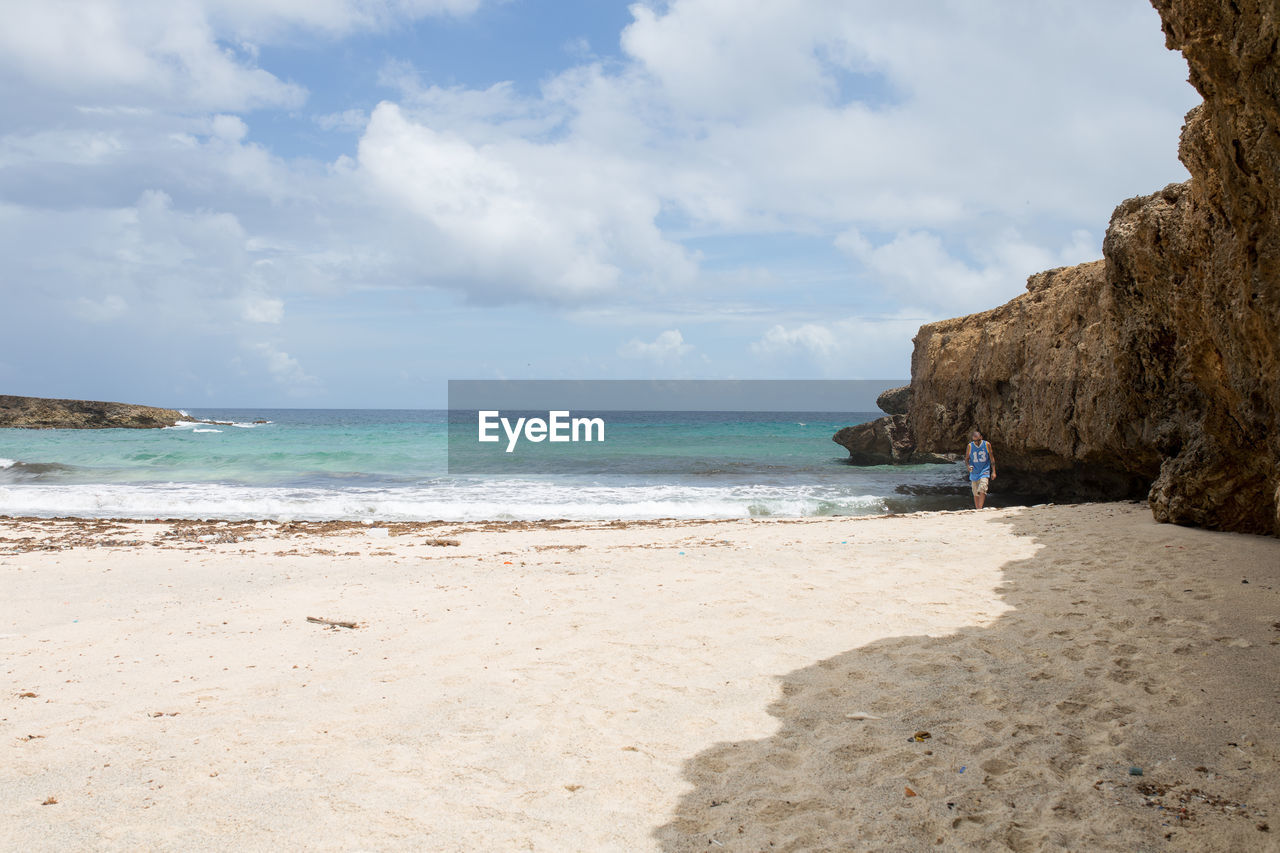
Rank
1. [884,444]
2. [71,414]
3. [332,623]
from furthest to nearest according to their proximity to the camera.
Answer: [71,414], [884,444], [332,623]

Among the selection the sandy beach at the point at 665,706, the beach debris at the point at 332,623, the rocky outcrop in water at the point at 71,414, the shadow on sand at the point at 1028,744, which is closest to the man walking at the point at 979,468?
the sandy beach at the point at 665,706

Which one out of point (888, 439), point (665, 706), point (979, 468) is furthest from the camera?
point (888, 439)

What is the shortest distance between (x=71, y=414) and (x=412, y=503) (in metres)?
42.8

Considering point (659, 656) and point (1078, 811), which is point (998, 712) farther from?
point (659, 656)

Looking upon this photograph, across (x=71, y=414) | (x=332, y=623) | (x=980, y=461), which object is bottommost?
(x=332, y=623)

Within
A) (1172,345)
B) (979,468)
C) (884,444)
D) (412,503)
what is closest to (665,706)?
(1172,345)

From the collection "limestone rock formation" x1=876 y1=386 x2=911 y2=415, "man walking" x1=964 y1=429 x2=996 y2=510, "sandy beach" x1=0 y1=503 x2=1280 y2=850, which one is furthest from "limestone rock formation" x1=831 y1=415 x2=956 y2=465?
"sandy beach" x1=0 y1=503 x2=1280 y2=850

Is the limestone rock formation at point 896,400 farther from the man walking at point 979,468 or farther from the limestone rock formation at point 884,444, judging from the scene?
the man walking at point 979,468

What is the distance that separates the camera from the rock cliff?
10.8ft

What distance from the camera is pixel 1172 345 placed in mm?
9219

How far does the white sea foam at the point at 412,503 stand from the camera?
51.4 feet

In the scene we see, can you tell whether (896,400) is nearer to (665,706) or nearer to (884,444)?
(884,444)

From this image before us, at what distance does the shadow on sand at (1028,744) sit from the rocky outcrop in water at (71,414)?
178 feet

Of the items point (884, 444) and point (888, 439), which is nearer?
point (888, 439)
